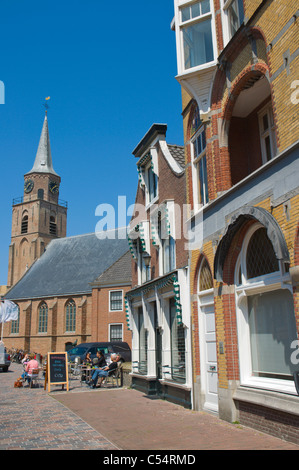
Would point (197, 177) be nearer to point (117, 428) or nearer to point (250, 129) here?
Answer: point (250, 129)

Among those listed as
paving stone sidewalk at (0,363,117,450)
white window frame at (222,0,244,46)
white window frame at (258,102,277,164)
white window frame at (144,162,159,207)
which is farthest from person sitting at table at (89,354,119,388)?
white window frame at (222,0,244,46)

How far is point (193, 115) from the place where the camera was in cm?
1275

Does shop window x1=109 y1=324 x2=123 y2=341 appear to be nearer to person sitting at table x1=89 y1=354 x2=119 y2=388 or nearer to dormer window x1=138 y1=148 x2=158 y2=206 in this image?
person sitting at table x1=89 y1=354 x2=119 y2=388

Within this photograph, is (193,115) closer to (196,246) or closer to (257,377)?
(196,246)

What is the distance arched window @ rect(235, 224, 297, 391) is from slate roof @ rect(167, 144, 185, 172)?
264 inches

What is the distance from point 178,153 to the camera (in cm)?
1588

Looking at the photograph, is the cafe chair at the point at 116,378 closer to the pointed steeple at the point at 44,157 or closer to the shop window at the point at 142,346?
the shop window at the point at 142,346

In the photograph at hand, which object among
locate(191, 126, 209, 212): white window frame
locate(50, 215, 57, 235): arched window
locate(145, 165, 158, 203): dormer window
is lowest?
locate(191, 126, 209, 212): white window frame

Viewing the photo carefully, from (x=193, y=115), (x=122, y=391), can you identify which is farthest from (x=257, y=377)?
(x=122, y=391)

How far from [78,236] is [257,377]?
4725cm

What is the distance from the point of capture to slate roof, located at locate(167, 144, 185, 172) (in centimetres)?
1549

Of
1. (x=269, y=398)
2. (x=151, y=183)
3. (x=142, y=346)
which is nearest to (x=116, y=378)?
(x=142, y=346)

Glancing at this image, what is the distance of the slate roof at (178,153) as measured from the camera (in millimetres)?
15488

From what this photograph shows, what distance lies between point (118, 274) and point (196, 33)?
28499mm
